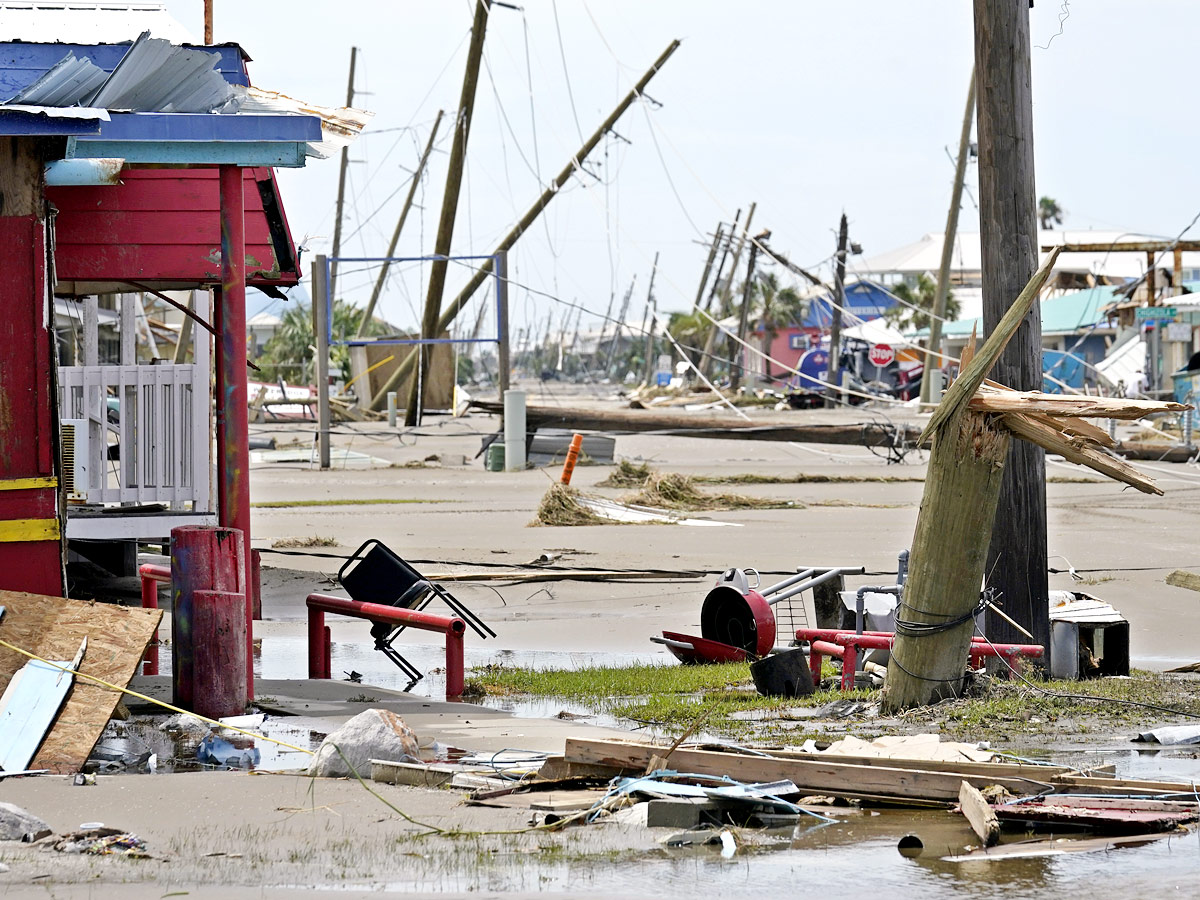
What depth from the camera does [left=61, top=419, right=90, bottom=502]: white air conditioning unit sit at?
11.1 meters

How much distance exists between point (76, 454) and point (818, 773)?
23.8 feet

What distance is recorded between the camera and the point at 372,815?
5.61 metres

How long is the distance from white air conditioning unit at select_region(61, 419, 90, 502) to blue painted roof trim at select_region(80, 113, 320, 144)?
166 inches

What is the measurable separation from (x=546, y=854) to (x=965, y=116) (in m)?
38.7

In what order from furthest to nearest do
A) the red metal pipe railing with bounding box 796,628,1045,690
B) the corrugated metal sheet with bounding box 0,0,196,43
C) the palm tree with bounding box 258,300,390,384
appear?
the palm tree with bounding box 258,300,390,384, the corrugated metal sheet with bounding box 0,0,196,43, the red metal pipe railing with bounding box 796,628,1045,690

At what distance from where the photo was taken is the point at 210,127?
7.53 meters

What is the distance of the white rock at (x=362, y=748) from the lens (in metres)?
6.29

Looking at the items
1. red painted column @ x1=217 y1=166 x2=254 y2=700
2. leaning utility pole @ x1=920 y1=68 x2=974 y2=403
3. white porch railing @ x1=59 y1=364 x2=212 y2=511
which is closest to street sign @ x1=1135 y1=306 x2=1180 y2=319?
leaning utility pole @ x1=920 y1=68 x2=974 y2=403

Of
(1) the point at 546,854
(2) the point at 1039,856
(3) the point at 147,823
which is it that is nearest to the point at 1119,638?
(2) the point at 1039,856

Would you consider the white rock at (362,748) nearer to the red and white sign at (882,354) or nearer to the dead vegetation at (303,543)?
the dead vegetation at (303,543)

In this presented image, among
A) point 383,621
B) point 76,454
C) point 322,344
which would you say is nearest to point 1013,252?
point 383,621

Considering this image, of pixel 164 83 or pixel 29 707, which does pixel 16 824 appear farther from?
pixel 164 83

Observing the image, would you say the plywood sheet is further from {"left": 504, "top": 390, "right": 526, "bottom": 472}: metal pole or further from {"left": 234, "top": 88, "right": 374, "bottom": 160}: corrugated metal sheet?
{"left": 504, "top": 390, "right": 526, "bottom": 472}: metal pole

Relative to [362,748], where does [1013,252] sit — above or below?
above
